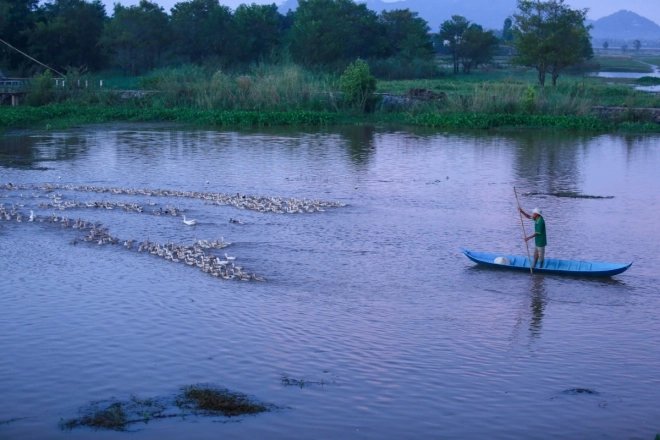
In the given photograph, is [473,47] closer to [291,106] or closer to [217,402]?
[291,106]

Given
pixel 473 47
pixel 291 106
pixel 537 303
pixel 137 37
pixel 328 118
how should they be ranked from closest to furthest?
pixel 537 303
pixel 328 118
pixel 291 106
pixel 137 37
pixel 473 47

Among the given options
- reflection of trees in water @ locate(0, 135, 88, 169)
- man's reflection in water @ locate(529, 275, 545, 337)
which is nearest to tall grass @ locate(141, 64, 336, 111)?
reflection of trees in water @ locate(0, 135, 88, 169)

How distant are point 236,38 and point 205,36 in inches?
75.5

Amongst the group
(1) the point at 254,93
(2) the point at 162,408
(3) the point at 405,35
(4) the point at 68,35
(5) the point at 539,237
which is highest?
(3) the point at 405,35

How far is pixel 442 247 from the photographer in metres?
16.4

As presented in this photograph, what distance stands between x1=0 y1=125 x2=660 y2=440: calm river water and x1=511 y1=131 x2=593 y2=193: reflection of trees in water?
0.30m

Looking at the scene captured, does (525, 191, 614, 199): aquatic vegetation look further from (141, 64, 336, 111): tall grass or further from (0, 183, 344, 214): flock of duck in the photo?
(141, 64, 336, 111): tall grass

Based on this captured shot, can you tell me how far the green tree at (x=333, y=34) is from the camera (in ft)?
182

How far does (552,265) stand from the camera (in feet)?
47.5

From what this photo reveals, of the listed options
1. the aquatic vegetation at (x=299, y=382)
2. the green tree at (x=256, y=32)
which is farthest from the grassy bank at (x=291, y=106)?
the aquatic vegetation at (x=299, y=382)

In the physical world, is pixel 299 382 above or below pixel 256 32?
below

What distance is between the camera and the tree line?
47.4 meters

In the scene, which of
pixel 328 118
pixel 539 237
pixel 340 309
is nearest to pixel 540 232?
pixel 539 237

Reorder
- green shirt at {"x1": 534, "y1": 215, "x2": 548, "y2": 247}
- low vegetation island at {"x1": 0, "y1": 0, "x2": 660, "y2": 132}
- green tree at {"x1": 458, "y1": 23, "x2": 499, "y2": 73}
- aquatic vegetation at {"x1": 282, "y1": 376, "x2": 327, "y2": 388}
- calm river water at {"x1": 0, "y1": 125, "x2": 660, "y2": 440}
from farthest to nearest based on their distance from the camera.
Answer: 1. green tree at {"x1": 458, "y1": 23, "x2": 499, "y2": 73}
2. low vegetation island at {"x1": 0, "y1": 0, "x2": 660, "y2": 132}
3. green shirt at {"x1": 534, "y1": 215, "x2": 548, "y2": 247}
4. aquatic vegetation at {"x1": 282, "y1": 376, "x2": 327, "y2": 388}
5. calm river water at {"x1": 0, "y1": 125, "x2": 660, "y2": 440}
